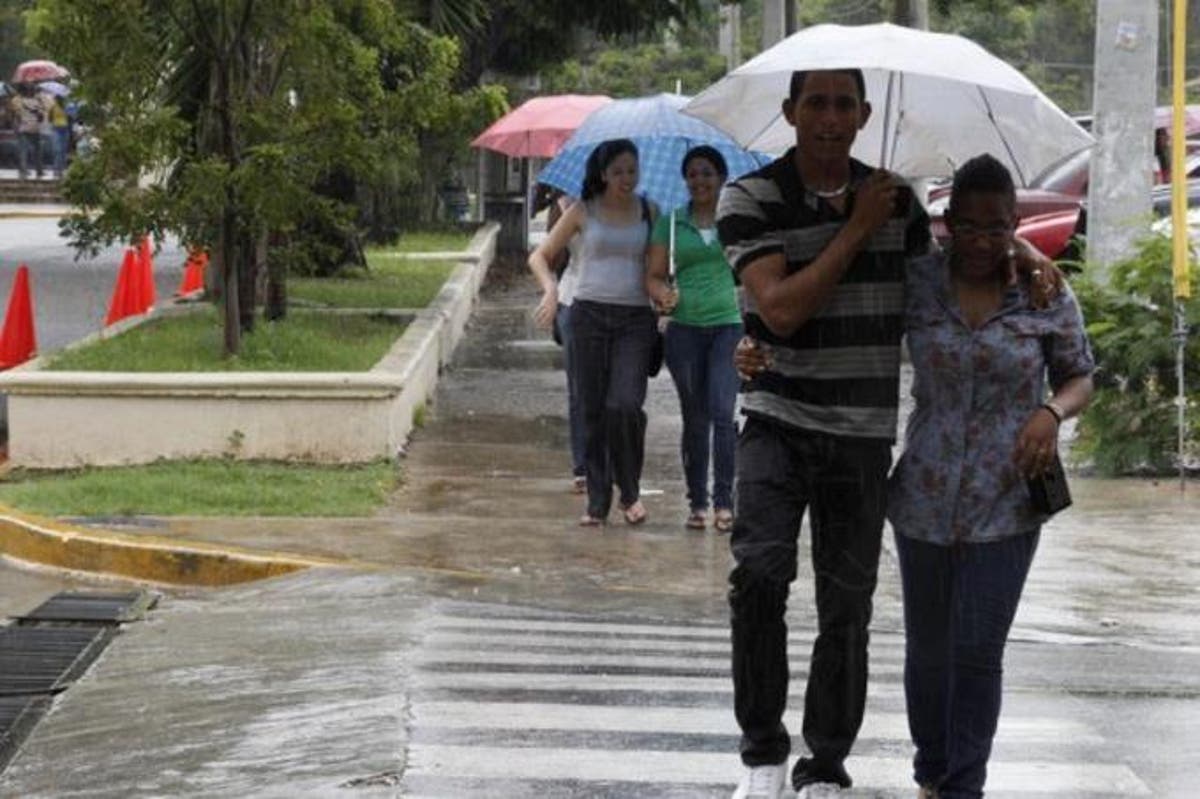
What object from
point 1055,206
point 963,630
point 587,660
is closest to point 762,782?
point 963,630

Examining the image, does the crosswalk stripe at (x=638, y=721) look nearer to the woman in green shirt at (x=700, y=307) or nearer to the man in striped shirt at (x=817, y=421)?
the man in striped shirt at (x=817, y=421)

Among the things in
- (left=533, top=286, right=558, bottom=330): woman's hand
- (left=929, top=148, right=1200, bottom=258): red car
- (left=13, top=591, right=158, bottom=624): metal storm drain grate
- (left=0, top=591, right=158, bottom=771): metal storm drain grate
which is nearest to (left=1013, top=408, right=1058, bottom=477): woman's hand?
(left=0, top=591, right=158, bottom=771): metal storm drain grate

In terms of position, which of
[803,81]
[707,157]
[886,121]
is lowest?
[707,157]

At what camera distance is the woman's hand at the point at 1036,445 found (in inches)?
219

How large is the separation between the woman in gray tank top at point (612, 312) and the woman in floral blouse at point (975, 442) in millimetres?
5559

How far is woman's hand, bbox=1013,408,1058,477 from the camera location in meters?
5.57

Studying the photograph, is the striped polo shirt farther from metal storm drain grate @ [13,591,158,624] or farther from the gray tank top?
the gray tank top

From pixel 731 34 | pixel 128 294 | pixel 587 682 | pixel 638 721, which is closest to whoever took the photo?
pixel 638 721

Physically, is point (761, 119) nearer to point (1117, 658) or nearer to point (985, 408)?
point (985, 408)

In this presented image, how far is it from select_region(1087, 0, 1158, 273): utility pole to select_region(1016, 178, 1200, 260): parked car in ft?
18.3

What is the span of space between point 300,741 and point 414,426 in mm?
8332

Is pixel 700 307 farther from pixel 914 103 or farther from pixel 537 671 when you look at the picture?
pixel 914 103

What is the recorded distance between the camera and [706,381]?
36.9 ft

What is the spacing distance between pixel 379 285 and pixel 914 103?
15.8 metres
